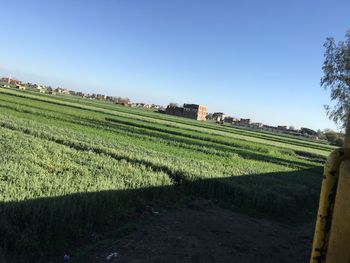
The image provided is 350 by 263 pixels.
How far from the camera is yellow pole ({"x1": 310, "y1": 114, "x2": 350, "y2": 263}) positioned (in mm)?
1568

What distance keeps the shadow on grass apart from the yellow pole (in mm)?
5560

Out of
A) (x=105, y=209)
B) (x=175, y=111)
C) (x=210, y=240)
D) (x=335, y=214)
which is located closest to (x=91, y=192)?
(x=105, y=209)

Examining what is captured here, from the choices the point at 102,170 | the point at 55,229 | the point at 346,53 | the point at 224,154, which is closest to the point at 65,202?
the point at 55,229

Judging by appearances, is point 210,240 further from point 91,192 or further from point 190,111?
point 190,111

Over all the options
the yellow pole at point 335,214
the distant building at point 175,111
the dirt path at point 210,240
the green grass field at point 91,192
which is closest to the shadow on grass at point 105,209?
the green grass field at point 91,192

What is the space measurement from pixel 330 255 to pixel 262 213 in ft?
37.5

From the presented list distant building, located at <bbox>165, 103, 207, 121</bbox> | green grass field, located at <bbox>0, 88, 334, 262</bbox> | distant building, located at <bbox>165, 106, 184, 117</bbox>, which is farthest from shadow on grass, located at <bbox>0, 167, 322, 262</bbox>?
distant building, located at <bbox>165, 106, 184, 117</bbox>

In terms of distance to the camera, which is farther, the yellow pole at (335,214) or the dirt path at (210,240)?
the dirt path at (210,240)

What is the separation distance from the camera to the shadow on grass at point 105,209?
678 centimetres

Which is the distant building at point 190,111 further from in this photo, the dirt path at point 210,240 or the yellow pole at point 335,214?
the yellow pole at point 335,214

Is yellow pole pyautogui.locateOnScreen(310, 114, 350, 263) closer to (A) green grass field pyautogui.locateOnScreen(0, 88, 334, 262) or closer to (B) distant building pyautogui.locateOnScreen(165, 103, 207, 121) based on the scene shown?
(A) green grass field pyautogui.locateOnScreen(0, 88, 334, 262)

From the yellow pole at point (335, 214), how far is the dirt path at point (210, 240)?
5623 millimetres

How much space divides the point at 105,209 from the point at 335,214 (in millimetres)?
7888

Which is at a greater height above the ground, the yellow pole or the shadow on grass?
the yellow pole
